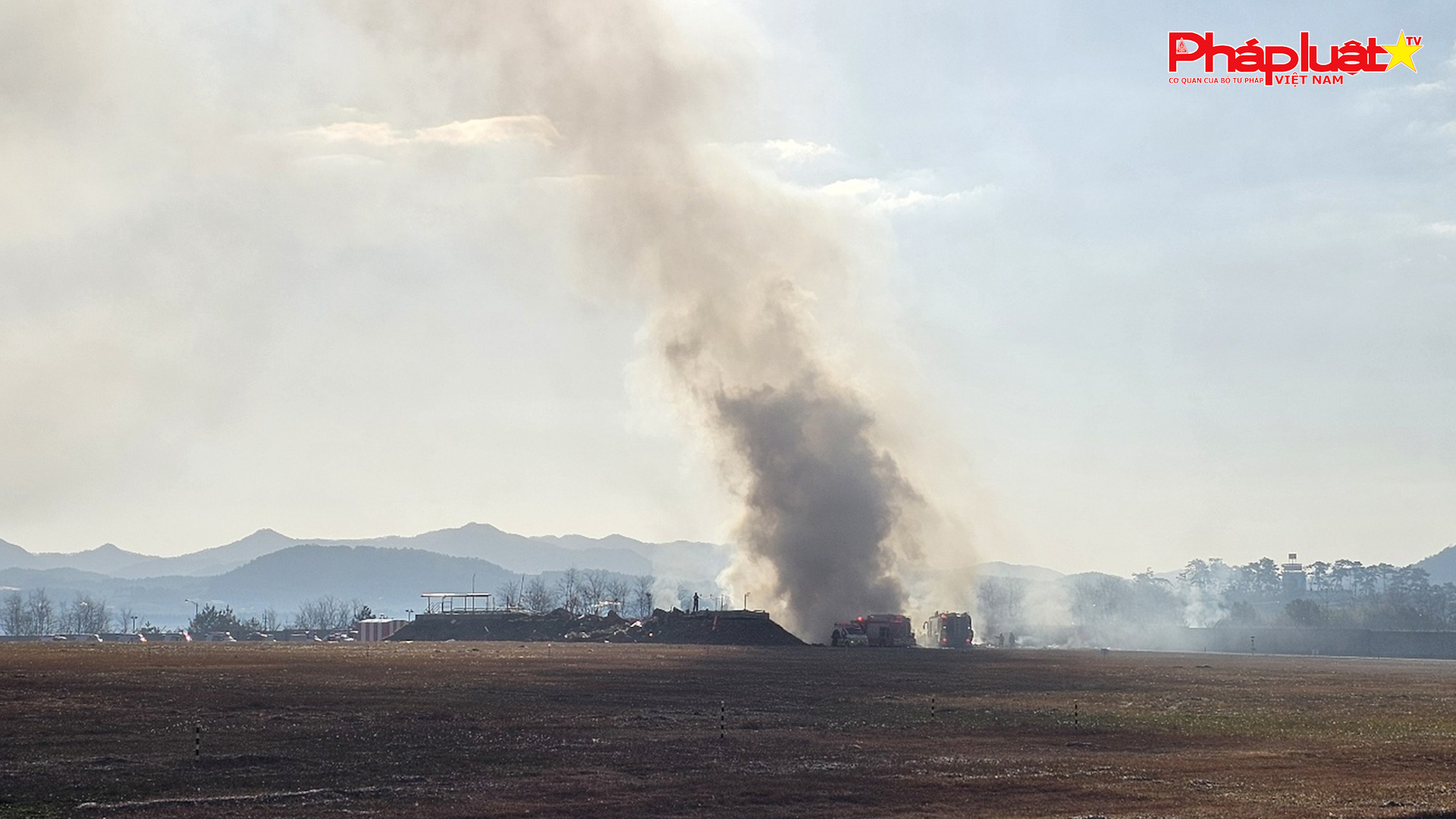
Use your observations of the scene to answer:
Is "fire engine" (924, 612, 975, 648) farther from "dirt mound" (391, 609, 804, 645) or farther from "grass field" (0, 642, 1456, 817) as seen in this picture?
"grass field" (0, 642, 1456, 817)

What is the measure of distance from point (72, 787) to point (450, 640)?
446 feet

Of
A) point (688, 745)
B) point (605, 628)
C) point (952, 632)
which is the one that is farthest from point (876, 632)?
point (688, 745)

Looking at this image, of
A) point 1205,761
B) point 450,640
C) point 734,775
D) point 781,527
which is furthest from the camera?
point 781,527

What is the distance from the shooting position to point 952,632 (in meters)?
170

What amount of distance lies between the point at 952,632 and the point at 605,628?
4406 centimetres

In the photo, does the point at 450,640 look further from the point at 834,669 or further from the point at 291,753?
the point at 291,753

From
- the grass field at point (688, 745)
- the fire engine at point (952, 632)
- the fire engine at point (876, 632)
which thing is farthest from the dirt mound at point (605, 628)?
the grass field at point (688, 745)

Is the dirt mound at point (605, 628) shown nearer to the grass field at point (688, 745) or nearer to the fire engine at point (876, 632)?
the fire engine at point (876, 632)

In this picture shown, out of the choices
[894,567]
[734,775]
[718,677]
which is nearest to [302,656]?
[718,677]

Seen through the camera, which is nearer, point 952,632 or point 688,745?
point 688,745

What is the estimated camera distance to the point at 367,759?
129ft

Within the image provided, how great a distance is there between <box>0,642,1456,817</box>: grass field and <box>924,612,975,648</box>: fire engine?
84.1 m

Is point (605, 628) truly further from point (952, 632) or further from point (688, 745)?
point (688, 745)

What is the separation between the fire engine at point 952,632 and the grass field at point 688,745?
8411 cm
